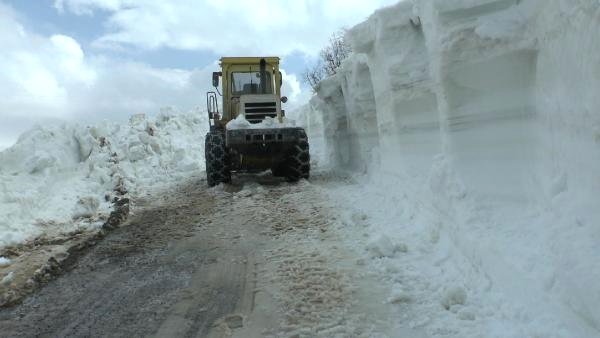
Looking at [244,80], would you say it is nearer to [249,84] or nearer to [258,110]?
[249,84]

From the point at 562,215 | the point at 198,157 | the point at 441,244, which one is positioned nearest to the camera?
the point at 562,215

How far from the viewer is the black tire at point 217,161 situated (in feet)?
34.6

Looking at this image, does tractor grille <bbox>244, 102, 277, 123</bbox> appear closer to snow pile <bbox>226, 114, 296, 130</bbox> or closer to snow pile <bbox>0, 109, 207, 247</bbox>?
snow pile <bbox>226, 114, 296, 130</bbox>

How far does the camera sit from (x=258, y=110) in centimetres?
1097

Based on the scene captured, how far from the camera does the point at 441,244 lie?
4.91 m

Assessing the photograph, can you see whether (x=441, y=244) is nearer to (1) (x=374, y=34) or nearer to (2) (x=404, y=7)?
(2) (x=404, y=7)

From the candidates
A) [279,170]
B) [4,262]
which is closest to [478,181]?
[4,262]

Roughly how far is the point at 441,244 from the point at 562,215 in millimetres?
1672

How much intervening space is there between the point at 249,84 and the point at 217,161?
2303 mm

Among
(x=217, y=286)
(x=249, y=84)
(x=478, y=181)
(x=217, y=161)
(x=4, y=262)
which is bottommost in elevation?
(x=217, y=286)

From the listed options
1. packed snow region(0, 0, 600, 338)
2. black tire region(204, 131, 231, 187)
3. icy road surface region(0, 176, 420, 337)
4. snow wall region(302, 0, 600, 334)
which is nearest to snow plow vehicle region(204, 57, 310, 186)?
black tire region(204, 131, 231, 187)

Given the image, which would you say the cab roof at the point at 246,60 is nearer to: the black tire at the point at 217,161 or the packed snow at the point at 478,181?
the black tire at the point at 217,161

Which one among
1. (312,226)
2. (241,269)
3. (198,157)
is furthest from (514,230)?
(198,157)

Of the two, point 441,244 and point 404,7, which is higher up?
point 404,7
